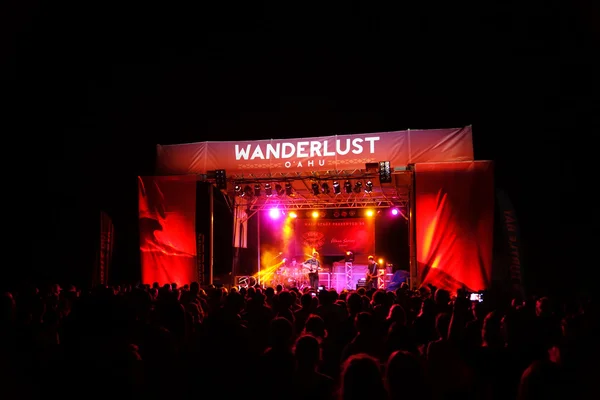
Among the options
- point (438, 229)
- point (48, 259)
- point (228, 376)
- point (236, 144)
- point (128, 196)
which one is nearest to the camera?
point (228, 376)

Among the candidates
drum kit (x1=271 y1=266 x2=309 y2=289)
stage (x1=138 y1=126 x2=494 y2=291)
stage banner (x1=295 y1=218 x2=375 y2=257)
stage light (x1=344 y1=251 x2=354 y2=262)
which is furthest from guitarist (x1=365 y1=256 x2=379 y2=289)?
stage banner (x1=295 y1=218 x2=375 y2=257)

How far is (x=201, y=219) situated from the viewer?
17469 millimetres

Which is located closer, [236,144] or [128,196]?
[236,144]

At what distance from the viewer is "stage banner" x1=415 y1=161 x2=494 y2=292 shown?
12859mm

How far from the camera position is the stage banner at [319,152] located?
44.1 ft

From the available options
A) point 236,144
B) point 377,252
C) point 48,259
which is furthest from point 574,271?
point 48,259

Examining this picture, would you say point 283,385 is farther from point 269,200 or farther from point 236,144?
point 269,200

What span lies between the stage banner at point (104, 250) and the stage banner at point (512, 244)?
39.4 feet

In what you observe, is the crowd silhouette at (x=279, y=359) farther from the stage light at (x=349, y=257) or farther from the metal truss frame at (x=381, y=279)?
the stage light at (x=349, y=257)

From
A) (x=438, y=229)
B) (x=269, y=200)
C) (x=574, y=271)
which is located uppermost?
(x=269, y=200)

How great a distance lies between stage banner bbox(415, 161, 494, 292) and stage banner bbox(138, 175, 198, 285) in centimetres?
714

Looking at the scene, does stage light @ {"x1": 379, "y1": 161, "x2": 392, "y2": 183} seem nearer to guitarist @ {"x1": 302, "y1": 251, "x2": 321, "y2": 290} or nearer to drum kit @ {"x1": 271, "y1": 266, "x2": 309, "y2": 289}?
guitarist @ {"x1": 302, "y1": 251, "x2": 321, "y2": 290}

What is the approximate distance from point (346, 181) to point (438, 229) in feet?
11.6

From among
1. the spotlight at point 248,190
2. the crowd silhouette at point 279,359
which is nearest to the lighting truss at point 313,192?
the spotlight at point 248,190
